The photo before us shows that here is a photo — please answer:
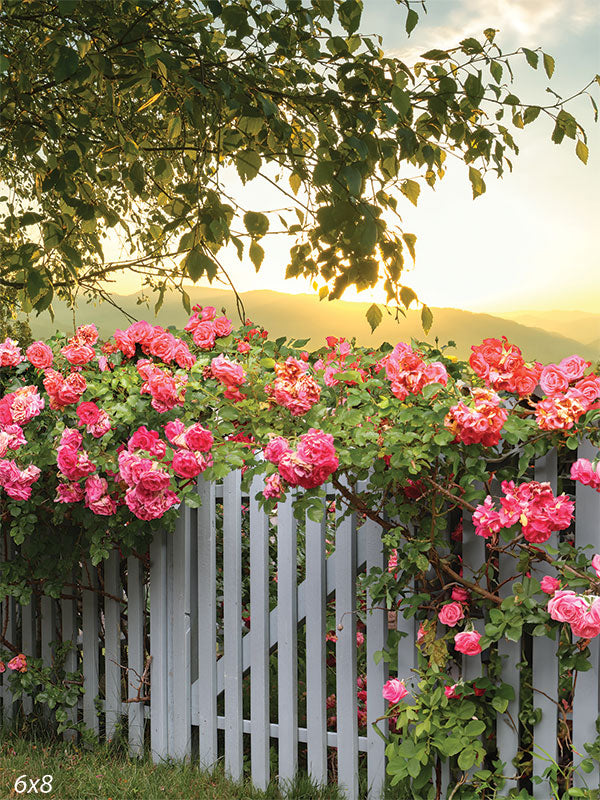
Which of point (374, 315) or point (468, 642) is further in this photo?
point (374, 315)

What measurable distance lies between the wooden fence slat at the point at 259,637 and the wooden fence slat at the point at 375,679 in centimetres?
45

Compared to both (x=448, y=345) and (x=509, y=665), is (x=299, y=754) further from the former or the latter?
(x=448, y=345)

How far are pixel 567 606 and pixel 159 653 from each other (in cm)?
178

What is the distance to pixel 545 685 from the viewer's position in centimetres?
235

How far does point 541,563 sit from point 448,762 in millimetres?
750

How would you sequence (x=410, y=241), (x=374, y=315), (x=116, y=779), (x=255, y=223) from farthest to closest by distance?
(x=374, y=315)
(x=410, y=241)
(x=255, y=223)
(x=116, y=779)

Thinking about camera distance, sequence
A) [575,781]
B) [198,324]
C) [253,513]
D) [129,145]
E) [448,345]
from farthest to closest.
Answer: [129,145] → [198,324] → [253,513] → [448,345] → [575,781]

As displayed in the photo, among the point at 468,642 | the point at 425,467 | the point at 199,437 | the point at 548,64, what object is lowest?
the point at 468,642

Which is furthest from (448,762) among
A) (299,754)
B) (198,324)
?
(198,324)

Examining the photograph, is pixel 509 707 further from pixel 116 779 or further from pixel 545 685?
pixel 116 779

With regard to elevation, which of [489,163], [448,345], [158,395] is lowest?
[158,395]

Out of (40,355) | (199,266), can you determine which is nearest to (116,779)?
(40,355)

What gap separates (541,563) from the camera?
2365 mm

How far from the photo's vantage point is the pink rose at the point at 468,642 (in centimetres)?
227
